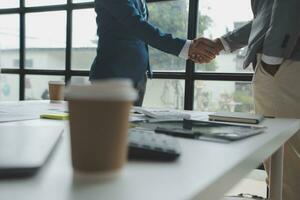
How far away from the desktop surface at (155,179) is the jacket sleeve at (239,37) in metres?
1.24

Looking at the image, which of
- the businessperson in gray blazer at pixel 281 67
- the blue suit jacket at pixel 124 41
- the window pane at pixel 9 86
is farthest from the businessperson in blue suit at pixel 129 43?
the window pane at pixel 9 86

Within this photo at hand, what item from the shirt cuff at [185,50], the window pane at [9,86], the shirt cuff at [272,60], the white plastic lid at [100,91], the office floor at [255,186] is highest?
the shirt cuff at [185,50]

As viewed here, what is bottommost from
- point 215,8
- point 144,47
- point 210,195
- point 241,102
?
point 241,102

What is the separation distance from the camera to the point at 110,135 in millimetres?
387

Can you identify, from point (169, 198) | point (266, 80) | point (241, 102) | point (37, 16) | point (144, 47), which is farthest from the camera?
point (37, 16)

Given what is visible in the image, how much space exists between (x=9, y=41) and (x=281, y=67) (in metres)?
3.88

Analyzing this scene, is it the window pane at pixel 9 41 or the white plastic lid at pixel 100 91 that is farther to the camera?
the window pane at pixel 9 41

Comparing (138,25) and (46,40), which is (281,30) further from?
(46,40)

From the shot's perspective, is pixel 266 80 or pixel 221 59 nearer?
pixel 266 80

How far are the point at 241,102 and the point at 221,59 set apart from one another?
15.6 inches

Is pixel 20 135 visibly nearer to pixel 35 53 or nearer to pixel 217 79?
pixel 217 79

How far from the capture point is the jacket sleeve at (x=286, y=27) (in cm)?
133

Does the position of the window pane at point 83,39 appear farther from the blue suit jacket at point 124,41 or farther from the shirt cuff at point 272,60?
the shirt cuff at point 272,60

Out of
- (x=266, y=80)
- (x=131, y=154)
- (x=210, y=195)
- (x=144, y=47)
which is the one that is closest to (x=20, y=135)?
(x=131, y=154)
